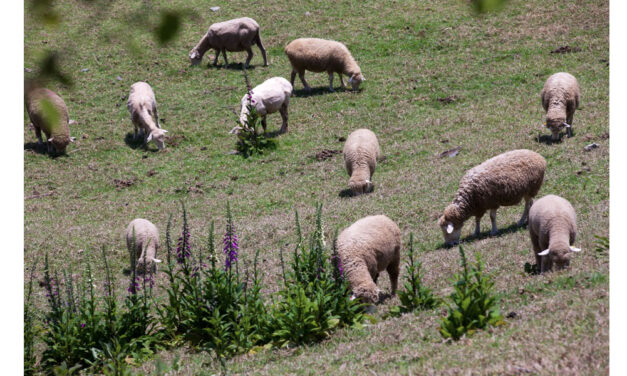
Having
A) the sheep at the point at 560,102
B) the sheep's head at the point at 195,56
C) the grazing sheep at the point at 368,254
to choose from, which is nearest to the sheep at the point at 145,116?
the sheep's head at the point at 195,56

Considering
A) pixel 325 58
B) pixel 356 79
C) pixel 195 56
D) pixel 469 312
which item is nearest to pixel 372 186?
pixel 356 79

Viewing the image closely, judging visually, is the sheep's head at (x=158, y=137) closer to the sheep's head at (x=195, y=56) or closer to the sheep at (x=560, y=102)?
the sheep's head at (x=195, y=56)

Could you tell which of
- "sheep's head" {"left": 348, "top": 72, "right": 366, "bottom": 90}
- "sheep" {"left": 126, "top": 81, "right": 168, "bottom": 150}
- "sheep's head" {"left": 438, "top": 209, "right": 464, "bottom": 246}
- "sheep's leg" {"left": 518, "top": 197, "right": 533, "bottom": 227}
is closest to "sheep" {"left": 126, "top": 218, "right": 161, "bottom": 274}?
"sheep's head" {"left": 438, "top": 209, "right": 464, "bottom": 246}

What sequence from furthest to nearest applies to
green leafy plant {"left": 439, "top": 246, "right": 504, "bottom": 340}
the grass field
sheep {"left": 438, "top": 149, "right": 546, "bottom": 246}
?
sheep {"left": 438, "top": 149, "right": 546, "bottom": 246}
green leafy plant {"left": 439, "top": 246, "right": 504, "bottom": 340}
the grass field

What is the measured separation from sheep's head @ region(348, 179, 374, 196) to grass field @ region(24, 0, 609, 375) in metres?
0.24

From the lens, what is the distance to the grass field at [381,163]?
6449mm

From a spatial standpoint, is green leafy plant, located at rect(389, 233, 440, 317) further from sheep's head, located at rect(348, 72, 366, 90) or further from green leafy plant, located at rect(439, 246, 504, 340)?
sheep's head, located at rect(348, 72, 366, 90)

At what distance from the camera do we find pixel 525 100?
20656mm

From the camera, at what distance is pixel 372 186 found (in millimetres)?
16047

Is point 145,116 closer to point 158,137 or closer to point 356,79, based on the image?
point 158,137

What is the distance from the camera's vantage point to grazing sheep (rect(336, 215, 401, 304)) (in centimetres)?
848

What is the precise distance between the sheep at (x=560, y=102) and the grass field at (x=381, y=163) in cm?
47

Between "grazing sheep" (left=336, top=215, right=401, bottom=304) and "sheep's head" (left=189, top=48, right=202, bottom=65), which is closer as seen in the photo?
"grazing sheep" (left=336, top=215, right=401, bottom=304)

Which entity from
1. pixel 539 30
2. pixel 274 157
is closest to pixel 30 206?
pixel 274 157
